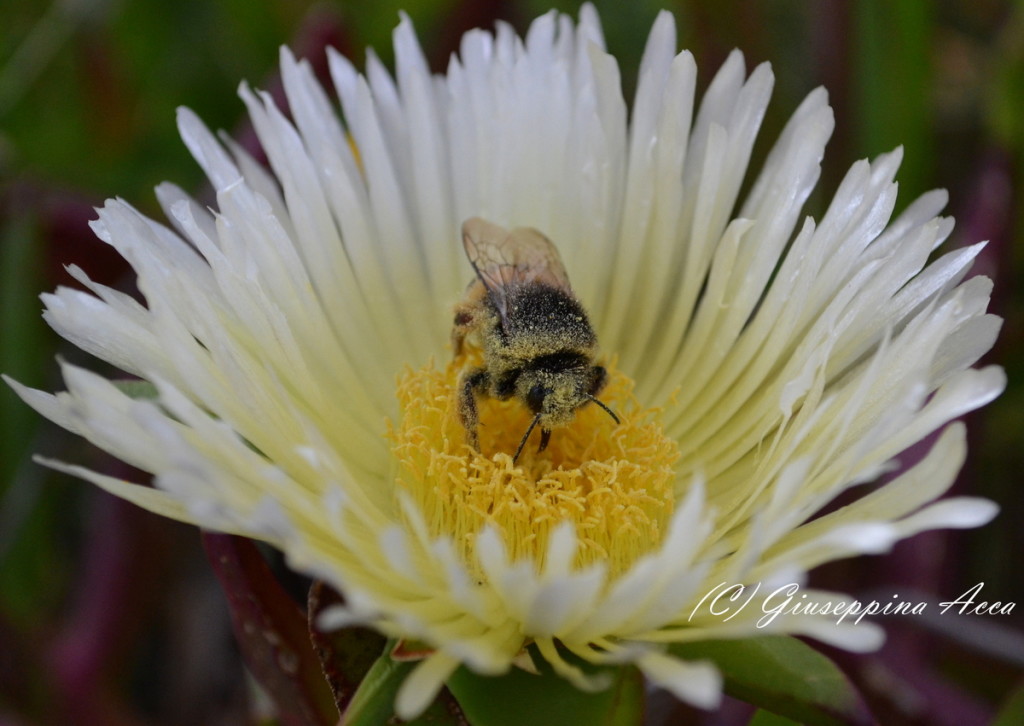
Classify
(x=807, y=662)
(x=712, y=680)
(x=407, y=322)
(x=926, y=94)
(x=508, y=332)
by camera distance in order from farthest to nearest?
(x=926, y=94) → (x=407, y=322) → (x=508, y=332) → (x=807, y=662) → (x=712, y=680)

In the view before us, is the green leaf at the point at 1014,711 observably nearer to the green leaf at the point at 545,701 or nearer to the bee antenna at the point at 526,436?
the green leaf at the point at 545,701

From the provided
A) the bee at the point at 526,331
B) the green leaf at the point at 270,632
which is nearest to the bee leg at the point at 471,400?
the bee at the point at 526,331

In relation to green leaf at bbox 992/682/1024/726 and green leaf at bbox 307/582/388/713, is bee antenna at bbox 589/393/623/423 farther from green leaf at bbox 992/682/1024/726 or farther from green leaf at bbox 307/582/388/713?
green leaf at bbox 992/682/1024/726

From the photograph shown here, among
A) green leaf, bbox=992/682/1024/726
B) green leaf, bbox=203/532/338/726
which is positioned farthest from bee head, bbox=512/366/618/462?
green leaf, bbox=992/682/1024/726

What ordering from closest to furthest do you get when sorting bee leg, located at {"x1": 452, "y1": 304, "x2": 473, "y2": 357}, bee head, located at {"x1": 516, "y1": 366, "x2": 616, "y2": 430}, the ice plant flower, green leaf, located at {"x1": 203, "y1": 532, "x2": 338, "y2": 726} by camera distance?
1. the ice plant flower
2. green leaf, located at {"x1": 203, "y1": 532, "x2": 338, "y2": 726}
3. bee head, located at {"x1": 516, "y1": 366, "x2": 616, "y2": 430}
4. bee leg, located at {"x1": 452, "y1": 304, "x2": 473, "y2": 357}

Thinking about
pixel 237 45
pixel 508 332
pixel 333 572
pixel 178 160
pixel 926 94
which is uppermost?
pixel 926 94

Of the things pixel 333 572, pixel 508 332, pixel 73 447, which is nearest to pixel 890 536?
A: pixel 333 572

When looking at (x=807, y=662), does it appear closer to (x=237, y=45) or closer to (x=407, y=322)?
(x=407, y=322)
